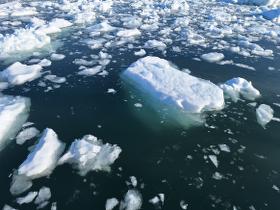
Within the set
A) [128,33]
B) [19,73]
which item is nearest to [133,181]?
[19,73]

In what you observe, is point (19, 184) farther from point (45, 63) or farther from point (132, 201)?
point (45, 63)

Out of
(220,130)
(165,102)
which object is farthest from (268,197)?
(165,102)

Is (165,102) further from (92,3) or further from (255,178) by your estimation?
(92,3)

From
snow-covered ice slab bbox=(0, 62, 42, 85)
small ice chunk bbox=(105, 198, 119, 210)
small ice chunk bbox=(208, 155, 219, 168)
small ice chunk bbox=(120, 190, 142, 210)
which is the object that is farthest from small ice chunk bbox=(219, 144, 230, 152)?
snow-covered ice slab bbox=(0, 62, 42, 85)

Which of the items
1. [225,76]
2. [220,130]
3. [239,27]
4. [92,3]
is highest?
[220,130]

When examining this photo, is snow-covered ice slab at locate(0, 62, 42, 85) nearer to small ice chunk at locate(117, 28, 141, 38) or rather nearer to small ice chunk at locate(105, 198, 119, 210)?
small ice chunk at locate(117, 28, 141, 38)

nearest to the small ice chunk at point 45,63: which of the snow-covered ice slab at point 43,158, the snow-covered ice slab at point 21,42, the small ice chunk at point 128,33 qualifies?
the snow-covered ice slab at point 21,42
